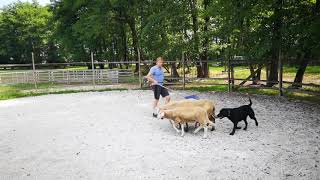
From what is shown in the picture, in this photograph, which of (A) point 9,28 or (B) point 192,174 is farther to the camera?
(A) point 9,28

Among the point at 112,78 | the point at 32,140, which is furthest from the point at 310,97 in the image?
the point at 112,78

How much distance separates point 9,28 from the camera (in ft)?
189

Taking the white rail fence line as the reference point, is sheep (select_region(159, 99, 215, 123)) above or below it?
below

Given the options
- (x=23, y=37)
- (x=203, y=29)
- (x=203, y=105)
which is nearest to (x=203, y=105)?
(x=203, y=105)

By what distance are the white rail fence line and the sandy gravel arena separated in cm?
946

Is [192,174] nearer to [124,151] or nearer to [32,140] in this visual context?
[124,151]

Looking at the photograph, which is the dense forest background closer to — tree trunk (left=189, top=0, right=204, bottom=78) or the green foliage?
tree trunk (left=189, top=0, right=204, bottom=78)

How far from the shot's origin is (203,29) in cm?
1753

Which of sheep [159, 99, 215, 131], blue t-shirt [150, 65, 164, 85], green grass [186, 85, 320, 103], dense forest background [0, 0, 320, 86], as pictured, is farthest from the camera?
green grass [186, 85, 320, 103]

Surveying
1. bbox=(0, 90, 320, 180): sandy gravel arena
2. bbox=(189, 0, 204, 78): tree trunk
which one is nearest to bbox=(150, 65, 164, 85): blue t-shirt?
bbox=(0, 90, 320, 180): sandy gravel arena

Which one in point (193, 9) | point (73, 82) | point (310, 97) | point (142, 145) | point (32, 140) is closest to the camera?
point (142, 145)

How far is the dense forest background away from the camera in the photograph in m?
10.9

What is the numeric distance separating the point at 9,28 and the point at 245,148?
59.1 m

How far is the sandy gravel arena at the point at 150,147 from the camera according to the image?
5.32m
